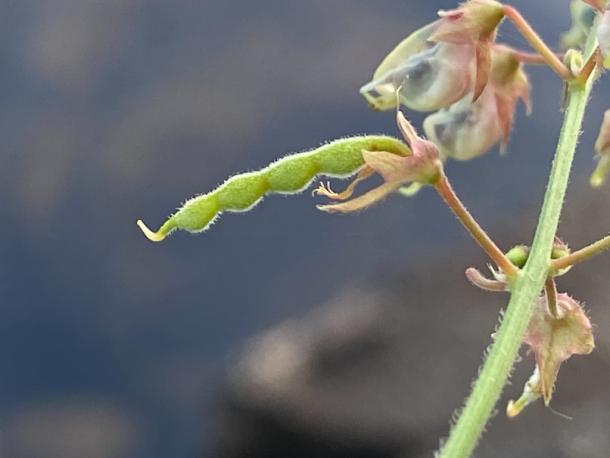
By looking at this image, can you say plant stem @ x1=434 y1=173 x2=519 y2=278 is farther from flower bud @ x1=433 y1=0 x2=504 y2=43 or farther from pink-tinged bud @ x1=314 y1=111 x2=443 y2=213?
flower bud @ x1=433 y1=0 x2=504 y2=43

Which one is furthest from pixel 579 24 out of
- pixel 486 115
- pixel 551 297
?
pixel 551 297

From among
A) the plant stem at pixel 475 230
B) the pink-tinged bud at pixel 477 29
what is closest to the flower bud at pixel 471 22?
the pink-tinged bud at pixel 477 29

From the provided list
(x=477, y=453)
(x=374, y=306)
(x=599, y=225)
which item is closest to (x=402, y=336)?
(x=374, y=306)

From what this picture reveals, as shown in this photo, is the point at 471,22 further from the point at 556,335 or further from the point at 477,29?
the point at 556,335

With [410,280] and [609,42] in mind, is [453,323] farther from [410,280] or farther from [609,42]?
[609,42]

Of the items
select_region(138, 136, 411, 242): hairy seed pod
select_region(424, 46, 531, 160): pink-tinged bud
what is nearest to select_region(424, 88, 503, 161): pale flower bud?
select_region(424, 46, 531, 160): pink-tinged bud

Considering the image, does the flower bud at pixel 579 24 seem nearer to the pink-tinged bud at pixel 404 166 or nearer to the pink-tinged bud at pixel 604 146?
the pink-tinged bud at pixel 604 146
